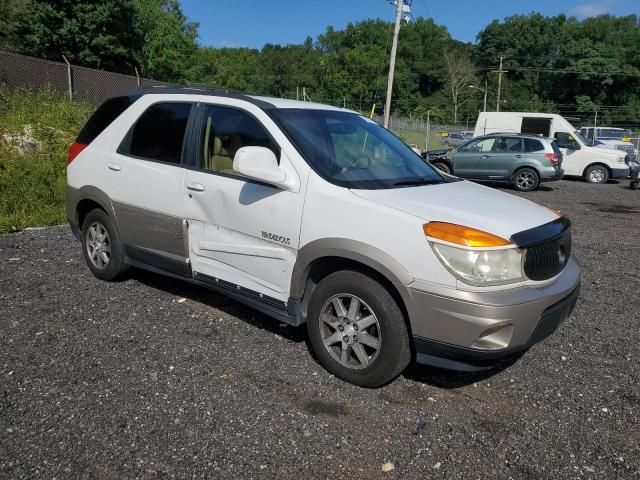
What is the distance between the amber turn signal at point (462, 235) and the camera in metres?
2.91

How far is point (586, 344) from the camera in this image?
418cm

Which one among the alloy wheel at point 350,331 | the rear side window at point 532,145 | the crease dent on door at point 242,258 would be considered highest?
the rear side window at point 532,145

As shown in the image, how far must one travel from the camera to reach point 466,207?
10.9ft

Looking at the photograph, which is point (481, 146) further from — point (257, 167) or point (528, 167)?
point (257, 167)

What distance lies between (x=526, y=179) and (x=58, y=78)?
14.3 metres

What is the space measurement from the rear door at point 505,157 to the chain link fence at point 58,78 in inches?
377

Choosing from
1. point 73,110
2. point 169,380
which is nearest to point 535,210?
point 169,380

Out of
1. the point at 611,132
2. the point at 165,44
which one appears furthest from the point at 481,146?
the point at 165,44

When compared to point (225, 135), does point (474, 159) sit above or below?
below

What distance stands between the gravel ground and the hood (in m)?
1.11

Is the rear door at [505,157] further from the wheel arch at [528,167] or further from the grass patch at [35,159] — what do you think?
the grass patch at [35,159]

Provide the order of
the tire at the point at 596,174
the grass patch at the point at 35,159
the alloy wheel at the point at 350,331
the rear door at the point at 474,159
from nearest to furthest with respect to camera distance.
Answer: the alloy wheel at the point at 350,331 < the grass patch at the point at 35,159 < the rear door at the point at 474,159 < the tire at the point at 596,174

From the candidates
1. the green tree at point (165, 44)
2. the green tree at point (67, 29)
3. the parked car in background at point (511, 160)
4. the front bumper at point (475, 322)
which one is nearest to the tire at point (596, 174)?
the parked car in background at point (511, 160)

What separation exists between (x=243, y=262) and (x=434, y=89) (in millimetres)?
106671
